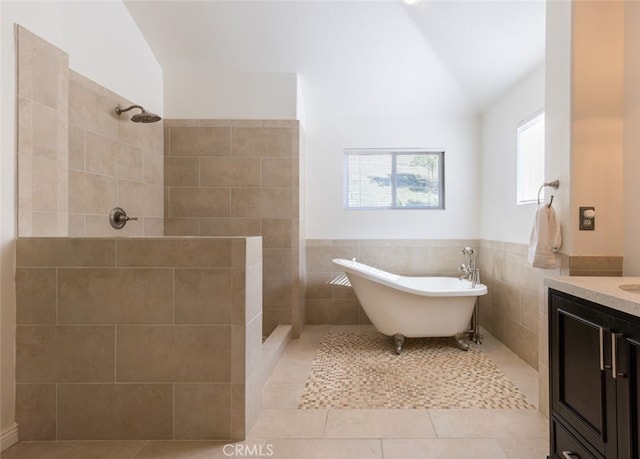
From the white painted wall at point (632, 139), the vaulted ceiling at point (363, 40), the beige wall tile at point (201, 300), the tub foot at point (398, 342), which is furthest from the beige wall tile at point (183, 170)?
the white painted wall at point (632, 139)

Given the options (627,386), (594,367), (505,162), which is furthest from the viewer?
(505,162)

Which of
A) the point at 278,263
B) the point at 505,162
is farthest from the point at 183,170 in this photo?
the point at 505,162

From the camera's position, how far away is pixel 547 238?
1.87 m

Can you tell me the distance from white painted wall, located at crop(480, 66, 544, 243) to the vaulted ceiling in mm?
155

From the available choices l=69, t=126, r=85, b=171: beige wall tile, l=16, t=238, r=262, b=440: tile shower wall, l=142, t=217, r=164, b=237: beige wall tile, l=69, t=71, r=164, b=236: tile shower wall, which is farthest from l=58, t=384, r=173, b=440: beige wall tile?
l=142, t=217, r=164, b=237: beige wall tile

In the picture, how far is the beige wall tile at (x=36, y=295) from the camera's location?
1.79 metres

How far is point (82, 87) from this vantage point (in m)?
2.43

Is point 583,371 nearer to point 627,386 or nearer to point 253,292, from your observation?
point 627,386

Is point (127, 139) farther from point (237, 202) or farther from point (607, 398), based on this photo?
point (607, 398)

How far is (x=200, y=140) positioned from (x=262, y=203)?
→ 2.73 ft

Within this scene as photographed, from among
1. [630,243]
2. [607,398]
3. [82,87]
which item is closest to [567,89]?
[630,243]

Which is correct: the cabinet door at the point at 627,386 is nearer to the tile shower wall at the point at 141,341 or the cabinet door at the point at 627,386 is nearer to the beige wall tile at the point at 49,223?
the tile shower wall at the point at 141,341

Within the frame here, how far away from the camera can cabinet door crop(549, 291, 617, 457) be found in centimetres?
112

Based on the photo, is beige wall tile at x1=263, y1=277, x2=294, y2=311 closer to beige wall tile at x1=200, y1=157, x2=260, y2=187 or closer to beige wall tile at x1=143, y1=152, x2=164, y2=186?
beige wall tile at x1=200, y1=157, x2=260, y2=187
